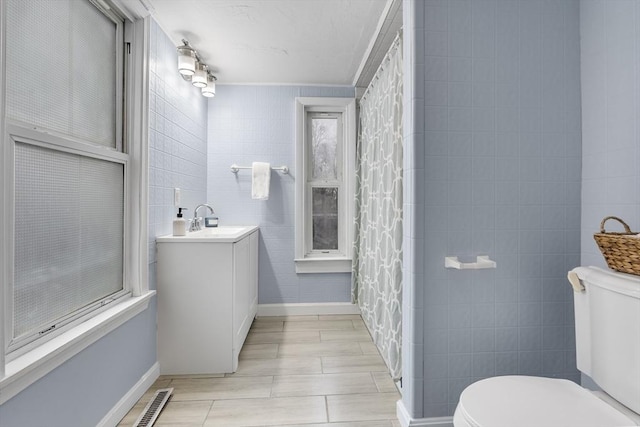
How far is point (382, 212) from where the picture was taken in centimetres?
226

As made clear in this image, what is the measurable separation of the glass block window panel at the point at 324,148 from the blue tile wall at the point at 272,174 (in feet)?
0.83

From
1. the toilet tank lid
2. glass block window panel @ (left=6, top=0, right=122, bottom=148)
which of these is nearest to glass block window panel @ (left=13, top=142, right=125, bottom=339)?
glass block window panel @ (left=6, top=0, right=122, bottom=148)

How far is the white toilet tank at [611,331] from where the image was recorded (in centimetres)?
104

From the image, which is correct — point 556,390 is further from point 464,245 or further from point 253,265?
point 253,265

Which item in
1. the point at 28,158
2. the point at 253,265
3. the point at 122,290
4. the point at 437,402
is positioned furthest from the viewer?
the point at 253,265

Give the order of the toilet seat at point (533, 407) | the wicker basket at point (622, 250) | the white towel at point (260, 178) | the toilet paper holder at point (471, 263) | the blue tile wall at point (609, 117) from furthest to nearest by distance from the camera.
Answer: the white towel at point (260, 178) → the toilet paper holder at point (471, 263) → the blue tile wall at point (609, 117) → the wicker basket at point (622, 250) → the toilet seat at point (533, 407)

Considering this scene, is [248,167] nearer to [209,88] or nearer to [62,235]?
[209,88]

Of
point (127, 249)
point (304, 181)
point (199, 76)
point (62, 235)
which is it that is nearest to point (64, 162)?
point (62, 235)

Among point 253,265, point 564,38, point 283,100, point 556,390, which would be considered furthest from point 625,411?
point 283,100

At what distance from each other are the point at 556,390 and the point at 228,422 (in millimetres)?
1420

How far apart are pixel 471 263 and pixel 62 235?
1720 millimetres

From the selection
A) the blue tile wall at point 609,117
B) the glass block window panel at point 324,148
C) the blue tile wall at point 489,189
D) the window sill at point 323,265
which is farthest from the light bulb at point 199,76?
the blue tile wall at point 609,117

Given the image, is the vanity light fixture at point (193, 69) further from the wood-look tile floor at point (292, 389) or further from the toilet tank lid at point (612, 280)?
the toilet tank lid at point (612, 280)

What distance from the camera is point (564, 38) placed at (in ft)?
5.04
